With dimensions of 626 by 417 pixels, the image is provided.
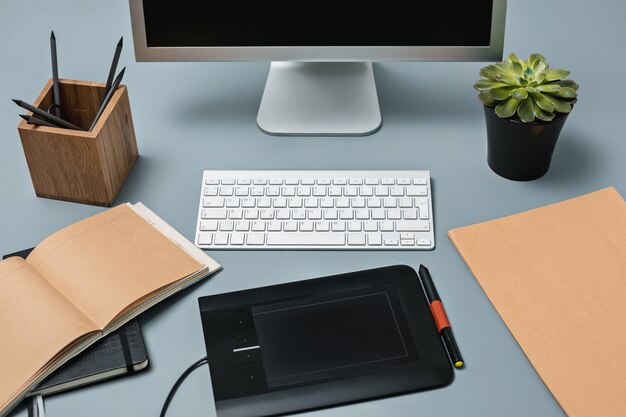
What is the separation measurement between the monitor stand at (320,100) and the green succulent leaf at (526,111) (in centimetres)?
24

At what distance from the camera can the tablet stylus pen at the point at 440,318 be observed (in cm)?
85

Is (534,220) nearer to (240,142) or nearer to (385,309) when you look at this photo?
(385,309)

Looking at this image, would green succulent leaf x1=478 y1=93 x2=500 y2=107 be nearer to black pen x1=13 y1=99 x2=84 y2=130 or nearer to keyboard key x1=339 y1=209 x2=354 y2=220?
keyboard key x1=339 y1=209 x2=354 y2=220

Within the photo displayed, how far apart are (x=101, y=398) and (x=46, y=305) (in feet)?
0.42

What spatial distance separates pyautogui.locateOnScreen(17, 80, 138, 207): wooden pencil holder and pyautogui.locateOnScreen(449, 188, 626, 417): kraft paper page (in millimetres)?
481

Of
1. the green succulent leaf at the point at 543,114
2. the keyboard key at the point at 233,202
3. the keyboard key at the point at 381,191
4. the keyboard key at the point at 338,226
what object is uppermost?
the green succulent leaf at the point at 543,114

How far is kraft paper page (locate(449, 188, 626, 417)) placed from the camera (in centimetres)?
82

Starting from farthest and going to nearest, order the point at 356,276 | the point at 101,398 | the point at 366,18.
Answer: the point at 366,18, the point at 356,276, the point at 101,398

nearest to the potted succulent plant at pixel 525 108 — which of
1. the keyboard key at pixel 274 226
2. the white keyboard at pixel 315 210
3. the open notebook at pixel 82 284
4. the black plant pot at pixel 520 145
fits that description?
the black plant pot at pixel 520 145

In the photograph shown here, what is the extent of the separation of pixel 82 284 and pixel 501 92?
61 centimetres

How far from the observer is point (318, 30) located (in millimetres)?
1108

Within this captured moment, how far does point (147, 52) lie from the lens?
112cm

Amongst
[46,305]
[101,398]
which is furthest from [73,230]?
[101,398]

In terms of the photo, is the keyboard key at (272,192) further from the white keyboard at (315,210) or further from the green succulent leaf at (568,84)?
the green succulent leaf at (568,84)
